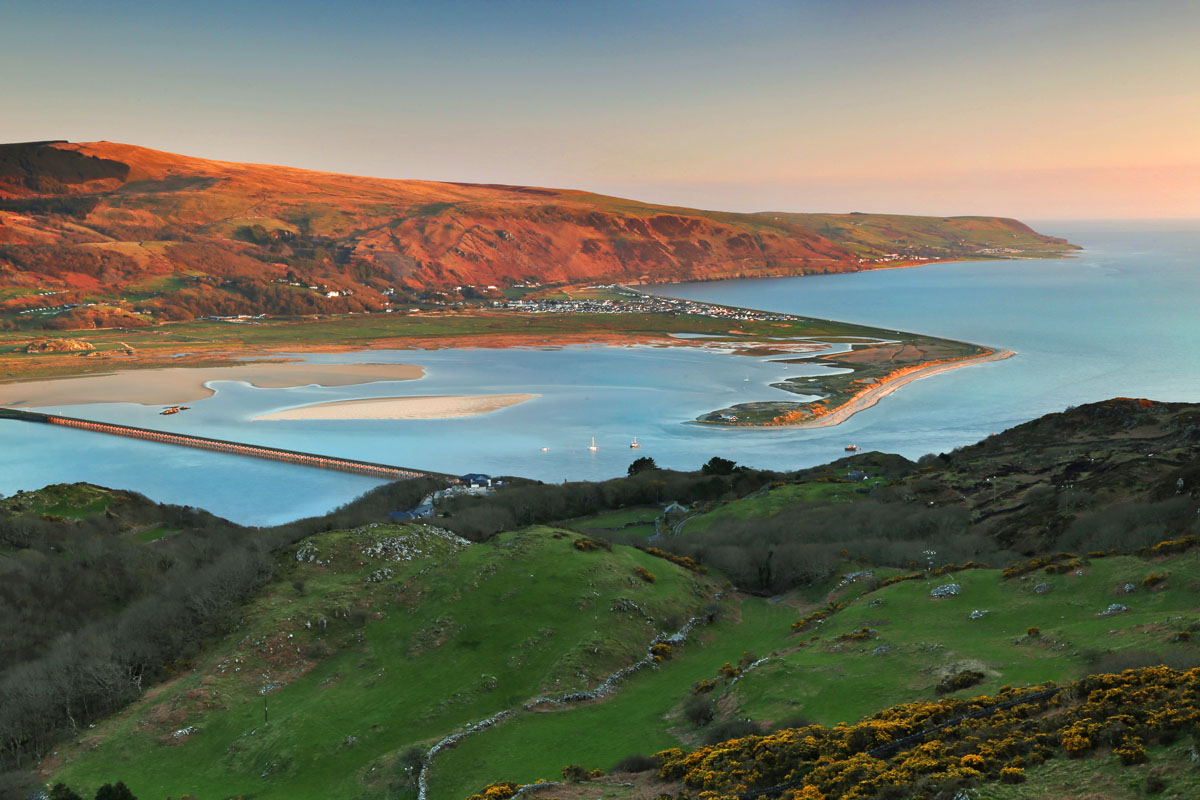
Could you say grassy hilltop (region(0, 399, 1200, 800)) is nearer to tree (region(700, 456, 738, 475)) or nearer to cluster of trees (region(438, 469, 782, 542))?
cluster of trees (region(438, 469, 782, 542))

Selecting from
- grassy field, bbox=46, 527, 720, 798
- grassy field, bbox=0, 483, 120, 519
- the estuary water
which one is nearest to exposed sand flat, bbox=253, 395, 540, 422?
the estuary water

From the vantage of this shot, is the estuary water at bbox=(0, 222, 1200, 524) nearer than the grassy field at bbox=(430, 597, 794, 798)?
No

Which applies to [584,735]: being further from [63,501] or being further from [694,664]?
[63,501]

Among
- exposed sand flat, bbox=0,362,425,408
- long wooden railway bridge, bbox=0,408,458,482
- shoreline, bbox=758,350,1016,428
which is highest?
shoreline, bbox=758,350,1016,428

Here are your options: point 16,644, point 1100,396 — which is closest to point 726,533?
point 16,644

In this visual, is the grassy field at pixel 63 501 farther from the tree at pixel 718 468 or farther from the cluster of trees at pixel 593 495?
the tree at pixel 718 468

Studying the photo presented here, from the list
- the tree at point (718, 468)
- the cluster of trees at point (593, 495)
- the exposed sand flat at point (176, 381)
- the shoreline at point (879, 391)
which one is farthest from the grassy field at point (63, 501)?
the shoreline at point (879, 391)

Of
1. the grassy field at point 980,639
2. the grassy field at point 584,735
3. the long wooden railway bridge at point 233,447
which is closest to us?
the grassy field at point 980,639

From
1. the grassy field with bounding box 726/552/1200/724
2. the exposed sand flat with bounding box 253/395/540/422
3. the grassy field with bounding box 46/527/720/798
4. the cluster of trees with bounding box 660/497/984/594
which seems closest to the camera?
the grassy field with bounding box 726/552/1200/724
